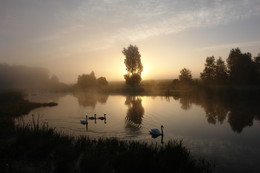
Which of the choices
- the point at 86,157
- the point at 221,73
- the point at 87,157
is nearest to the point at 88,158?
the point at 87,157

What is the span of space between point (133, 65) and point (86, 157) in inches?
3284

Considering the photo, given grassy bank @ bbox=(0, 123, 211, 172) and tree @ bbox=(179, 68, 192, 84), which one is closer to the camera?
grassy bank @ bbox=(0, 123, 211, 172)

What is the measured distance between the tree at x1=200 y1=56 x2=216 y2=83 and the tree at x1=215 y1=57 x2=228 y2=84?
1642 millimetres

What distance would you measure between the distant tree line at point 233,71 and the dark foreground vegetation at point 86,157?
69.2m

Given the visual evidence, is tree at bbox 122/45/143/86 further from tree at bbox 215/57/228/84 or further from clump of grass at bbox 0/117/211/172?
clump of grass at bbox 0/117/211/172

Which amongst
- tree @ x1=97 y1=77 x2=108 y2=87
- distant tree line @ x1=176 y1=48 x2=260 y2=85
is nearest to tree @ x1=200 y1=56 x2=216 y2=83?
distant tree line @ x1=176 y1=48 x2=260 y2=85

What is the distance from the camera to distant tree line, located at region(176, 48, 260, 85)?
244ft

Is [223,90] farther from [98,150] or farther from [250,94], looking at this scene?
[98,150]

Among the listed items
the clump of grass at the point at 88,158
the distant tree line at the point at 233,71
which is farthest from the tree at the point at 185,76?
the clump of grass at the point at 88,158

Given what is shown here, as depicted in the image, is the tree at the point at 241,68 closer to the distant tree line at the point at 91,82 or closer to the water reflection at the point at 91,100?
the water reflection at the point at 91,100

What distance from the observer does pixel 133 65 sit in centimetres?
9581

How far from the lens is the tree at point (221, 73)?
83.4 metres

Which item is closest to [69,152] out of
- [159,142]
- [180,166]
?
[180,166]

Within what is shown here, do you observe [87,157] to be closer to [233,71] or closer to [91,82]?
[233,71]
